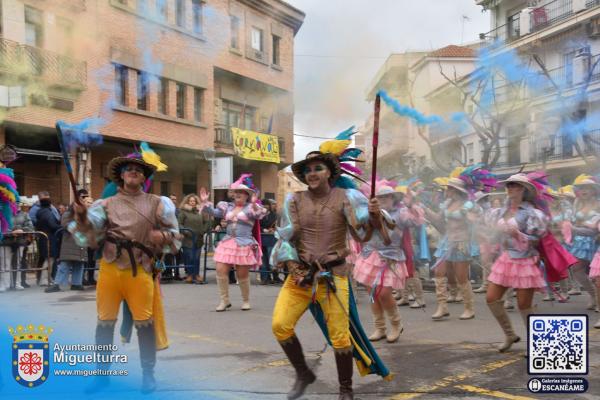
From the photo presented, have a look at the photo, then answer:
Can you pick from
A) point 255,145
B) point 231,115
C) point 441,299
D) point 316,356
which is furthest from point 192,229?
point 316,356

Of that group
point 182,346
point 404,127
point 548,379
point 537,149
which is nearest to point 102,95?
point 182,346

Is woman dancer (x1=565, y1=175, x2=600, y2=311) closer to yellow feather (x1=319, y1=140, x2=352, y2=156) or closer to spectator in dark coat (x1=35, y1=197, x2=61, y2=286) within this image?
yellow feather (x1=319, y1=140, x2=352, y2=156)

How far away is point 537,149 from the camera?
14875mm

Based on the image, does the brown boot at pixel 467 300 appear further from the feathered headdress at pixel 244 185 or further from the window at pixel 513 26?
the window at pixel 513 26

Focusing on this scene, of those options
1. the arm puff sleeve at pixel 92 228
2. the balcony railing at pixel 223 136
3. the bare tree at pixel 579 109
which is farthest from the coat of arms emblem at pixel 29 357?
the bare tree at pixel 579 109

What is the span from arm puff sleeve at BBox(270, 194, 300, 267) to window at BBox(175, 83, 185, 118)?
4.36 m

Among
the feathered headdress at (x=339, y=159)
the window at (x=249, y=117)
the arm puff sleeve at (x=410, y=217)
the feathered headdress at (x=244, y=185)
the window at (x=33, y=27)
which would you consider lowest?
the arm puff sleeve at (x=410, y=217)

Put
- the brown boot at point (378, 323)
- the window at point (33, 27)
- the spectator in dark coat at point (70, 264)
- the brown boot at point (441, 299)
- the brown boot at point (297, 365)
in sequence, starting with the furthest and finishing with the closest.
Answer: the spectator in dark coat at point (70, 264) → the brown boot at point (441, 299) → the brown boot at point (378, 323) → the window at point (33, 27) → the brown boot at point (297, 365)

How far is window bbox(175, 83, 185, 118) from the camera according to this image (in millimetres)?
8457

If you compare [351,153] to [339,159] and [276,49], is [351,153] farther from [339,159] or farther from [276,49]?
[276,49]

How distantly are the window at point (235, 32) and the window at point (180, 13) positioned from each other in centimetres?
65

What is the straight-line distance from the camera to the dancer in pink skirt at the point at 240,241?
854cm

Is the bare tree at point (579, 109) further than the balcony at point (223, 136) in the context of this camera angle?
Yes

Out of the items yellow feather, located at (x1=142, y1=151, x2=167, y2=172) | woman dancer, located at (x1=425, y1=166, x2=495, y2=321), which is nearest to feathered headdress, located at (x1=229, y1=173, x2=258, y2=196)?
woman dancer, located at (x1=425, y1=166, x2=495, y2=321)
